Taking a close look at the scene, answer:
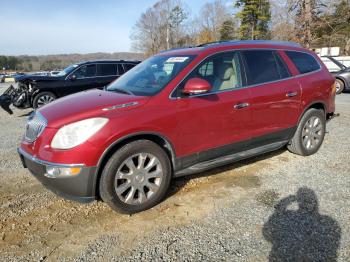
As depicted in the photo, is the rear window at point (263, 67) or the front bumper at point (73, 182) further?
the rear window at point (263, 67)

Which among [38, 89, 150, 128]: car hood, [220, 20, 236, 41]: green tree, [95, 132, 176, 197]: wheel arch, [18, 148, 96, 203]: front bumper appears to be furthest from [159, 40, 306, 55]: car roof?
[220, 20, 236, 41]: green tree

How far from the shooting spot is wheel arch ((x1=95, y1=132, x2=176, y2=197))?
10.3ft

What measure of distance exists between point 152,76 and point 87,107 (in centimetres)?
106

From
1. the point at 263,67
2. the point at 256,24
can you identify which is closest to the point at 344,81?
the point at 263,67

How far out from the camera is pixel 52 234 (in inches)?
121

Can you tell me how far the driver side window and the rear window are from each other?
186mm

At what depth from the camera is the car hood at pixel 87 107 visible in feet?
10.4

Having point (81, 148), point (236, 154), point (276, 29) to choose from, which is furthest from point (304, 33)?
point (81, 148)

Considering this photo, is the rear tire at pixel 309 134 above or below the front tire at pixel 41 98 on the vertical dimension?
below

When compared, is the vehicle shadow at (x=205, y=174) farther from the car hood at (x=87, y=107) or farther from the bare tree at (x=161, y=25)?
the bare tree at (x=161, y=25)

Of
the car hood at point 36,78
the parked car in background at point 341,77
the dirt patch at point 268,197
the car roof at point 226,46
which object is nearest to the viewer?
the dirt patch at point 268,197

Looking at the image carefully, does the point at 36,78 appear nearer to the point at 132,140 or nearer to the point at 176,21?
the point at 132,140

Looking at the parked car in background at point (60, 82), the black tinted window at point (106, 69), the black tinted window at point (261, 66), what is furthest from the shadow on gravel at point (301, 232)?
the black tinted window at point (106, 69)

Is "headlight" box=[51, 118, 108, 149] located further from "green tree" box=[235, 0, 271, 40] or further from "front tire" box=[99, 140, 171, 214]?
"green tree" box=[235, 0, 271, 40]
